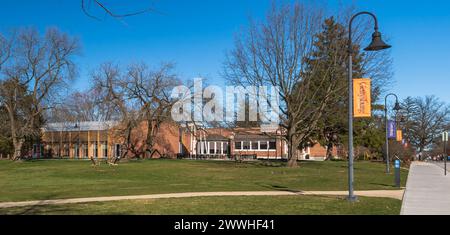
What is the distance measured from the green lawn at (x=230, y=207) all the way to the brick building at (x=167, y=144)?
49.8 metres

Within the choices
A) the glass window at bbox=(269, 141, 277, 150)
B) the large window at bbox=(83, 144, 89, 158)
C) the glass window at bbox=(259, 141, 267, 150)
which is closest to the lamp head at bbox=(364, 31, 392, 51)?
the glass window at bbox=(269, 141, 277, 150)

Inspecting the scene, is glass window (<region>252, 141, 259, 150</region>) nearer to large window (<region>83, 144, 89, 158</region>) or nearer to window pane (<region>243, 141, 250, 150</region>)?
window pane (<region>243, 141, 250, 150</region>)

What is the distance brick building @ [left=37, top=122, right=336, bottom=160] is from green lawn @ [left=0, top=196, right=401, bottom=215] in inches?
1962

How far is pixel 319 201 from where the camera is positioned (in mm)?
13648

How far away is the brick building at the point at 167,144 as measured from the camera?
66.0 metres

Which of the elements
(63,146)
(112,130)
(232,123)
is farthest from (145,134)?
(232,123)

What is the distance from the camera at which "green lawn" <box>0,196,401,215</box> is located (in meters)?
11.1

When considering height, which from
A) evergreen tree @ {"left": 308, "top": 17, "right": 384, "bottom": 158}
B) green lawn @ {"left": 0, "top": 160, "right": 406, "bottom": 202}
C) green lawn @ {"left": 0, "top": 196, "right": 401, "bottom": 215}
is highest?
evergreen tree @ {"left": 308, "top": 17, "right": 384, "bottom": 158}

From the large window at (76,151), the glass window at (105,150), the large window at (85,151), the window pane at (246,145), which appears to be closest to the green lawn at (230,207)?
the glass window at (105,150)

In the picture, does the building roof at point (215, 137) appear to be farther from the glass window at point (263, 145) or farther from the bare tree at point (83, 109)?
the bare tree at point (83, 109)

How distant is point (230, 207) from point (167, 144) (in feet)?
188

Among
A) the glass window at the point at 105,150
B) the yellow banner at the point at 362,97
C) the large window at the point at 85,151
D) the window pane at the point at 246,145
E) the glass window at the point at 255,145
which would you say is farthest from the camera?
the window pane at the point at 246,145

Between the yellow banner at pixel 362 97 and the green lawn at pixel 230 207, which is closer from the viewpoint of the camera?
the green lawn at pixel 230 207
